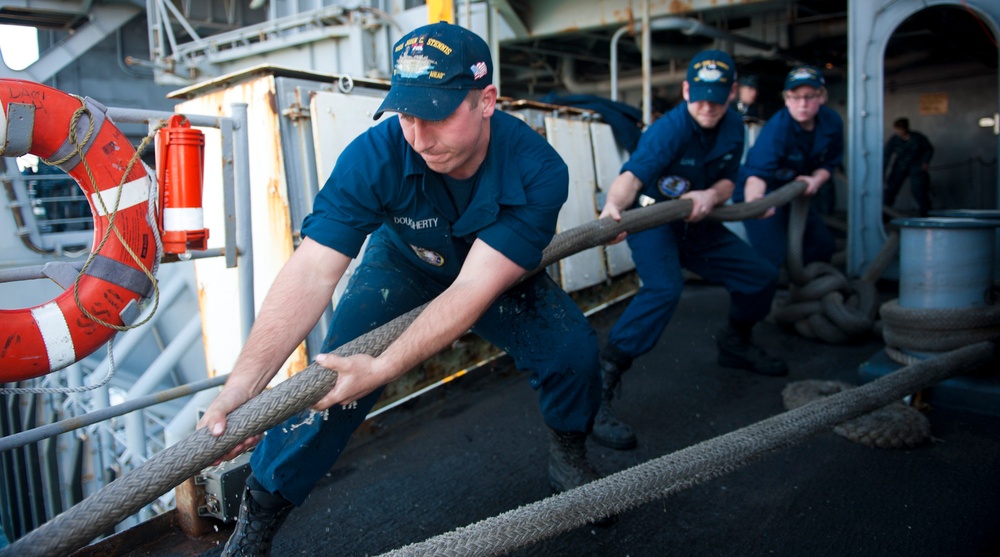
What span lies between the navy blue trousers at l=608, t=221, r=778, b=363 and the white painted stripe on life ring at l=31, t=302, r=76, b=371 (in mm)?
2211

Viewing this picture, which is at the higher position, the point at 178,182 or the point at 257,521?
the point at 178,182

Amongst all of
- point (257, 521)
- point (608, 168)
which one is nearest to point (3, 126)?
point (257, 521)

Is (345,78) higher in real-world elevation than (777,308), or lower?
higher

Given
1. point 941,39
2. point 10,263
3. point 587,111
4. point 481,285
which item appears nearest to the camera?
point 481,285

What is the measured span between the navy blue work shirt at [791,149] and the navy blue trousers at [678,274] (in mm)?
1072

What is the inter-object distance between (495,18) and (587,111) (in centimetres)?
206

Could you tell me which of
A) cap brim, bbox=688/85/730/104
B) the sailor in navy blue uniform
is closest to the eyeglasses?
the sailor in navy blue uniform

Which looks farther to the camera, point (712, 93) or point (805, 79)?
point (805, 79)

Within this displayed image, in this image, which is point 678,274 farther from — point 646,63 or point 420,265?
point 646,63

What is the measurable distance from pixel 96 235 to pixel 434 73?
1.25 metres

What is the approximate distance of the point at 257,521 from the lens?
80.6 inches

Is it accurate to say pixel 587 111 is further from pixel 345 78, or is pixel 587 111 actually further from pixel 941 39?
pixel 941 39

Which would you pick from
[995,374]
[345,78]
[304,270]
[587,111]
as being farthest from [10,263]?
[995,374]

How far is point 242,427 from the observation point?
4.91 feet
